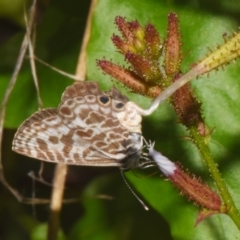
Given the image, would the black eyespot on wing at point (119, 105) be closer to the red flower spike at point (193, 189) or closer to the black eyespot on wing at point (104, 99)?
the black eyespot on wing at point (104, 99)

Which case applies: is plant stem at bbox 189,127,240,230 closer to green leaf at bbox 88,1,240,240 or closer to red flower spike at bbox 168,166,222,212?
red flower spike at bbox 168,166,222,212

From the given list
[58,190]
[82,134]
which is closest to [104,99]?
[82,134]

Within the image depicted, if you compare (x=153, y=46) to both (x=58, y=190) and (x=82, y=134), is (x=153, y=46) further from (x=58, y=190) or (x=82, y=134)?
(x=58, y=190)

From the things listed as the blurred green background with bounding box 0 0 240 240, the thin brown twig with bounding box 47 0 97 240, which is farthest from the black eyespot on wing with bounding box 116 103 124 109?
the thin brown twig with bounding box 47 0 97 240

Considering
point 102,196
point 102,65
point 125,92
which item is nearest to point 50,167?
point 102,196

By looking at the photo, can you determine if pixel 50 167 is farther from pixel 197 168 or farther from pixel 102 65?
pixel 102 65

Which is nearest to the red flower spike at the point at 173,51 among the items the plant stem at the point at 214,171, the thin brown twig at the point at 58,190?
the plant stem at the point at 214,171
